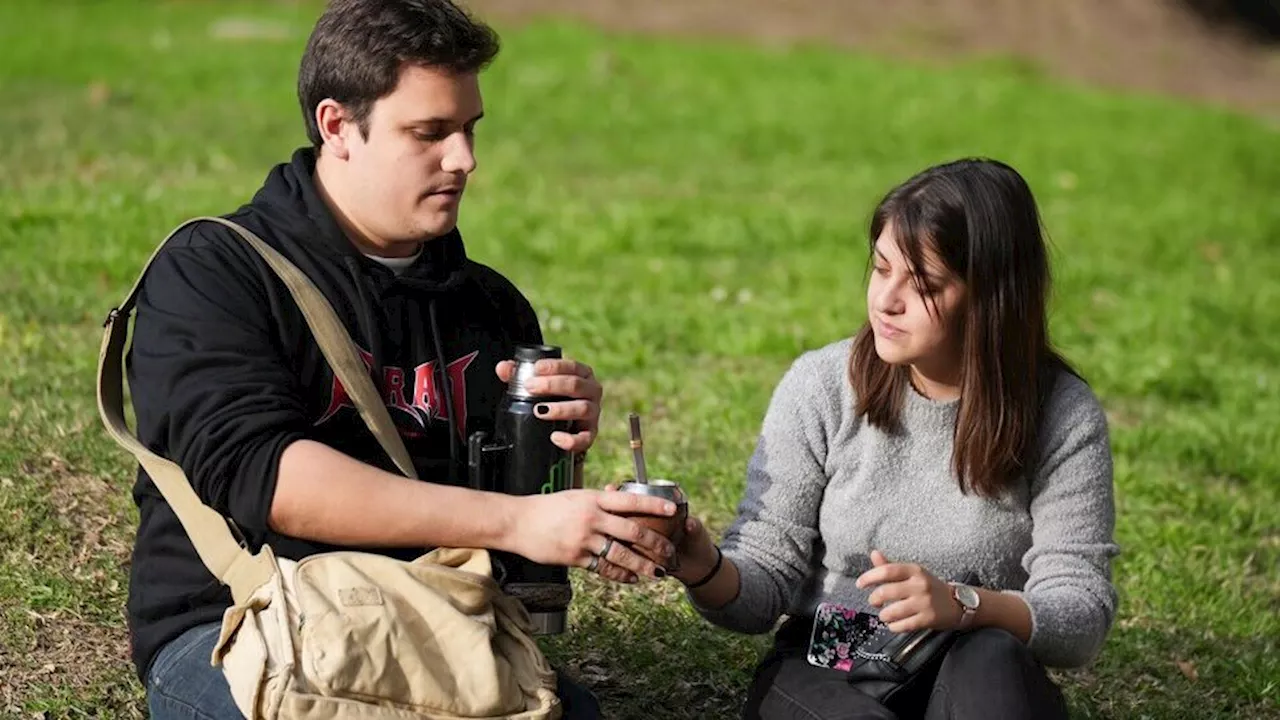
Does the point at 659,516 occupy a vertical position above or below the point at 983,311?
below

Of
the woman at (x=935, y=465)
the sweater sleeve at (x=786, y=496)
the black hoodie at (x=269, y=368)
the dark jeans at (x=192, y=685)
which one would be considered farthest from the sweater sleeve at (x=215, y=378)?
the sweater sleeve at (x=786, y=496)

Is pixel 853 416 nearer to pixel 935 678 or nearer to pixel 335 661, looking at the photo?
pixel 935 678

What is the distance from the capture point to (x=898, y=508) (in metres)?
3.85

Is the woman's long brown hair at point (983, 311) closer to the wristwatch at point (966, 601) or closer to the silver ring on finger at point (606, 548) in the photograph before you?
the wristwatch at point (966, 601)

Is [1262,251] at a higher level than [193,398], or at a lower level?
lower

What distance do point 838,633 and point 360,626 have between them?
1047 millimetres

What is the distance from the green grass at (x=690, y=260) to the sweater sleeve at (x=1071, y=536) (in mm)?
1118

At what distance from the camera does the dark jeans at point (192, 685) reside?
334 centimetres

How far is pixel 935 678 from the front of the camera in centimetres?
366

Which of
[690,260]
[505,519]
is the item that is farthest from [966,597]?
[690,260]

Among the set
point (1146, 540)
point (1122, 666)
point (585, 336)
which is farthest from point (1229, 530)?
point (585, 336)

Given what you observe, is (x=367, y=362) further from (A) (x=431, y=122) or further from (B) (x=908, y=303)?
(B) (x=908, y=303)

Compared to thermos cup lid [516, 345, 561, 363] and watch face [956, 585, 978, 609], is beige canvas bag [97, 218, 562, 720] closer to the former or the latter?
thermos cup lid [516, 345, 561, 363]

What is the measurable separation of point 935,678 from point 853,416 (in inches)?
22.0
